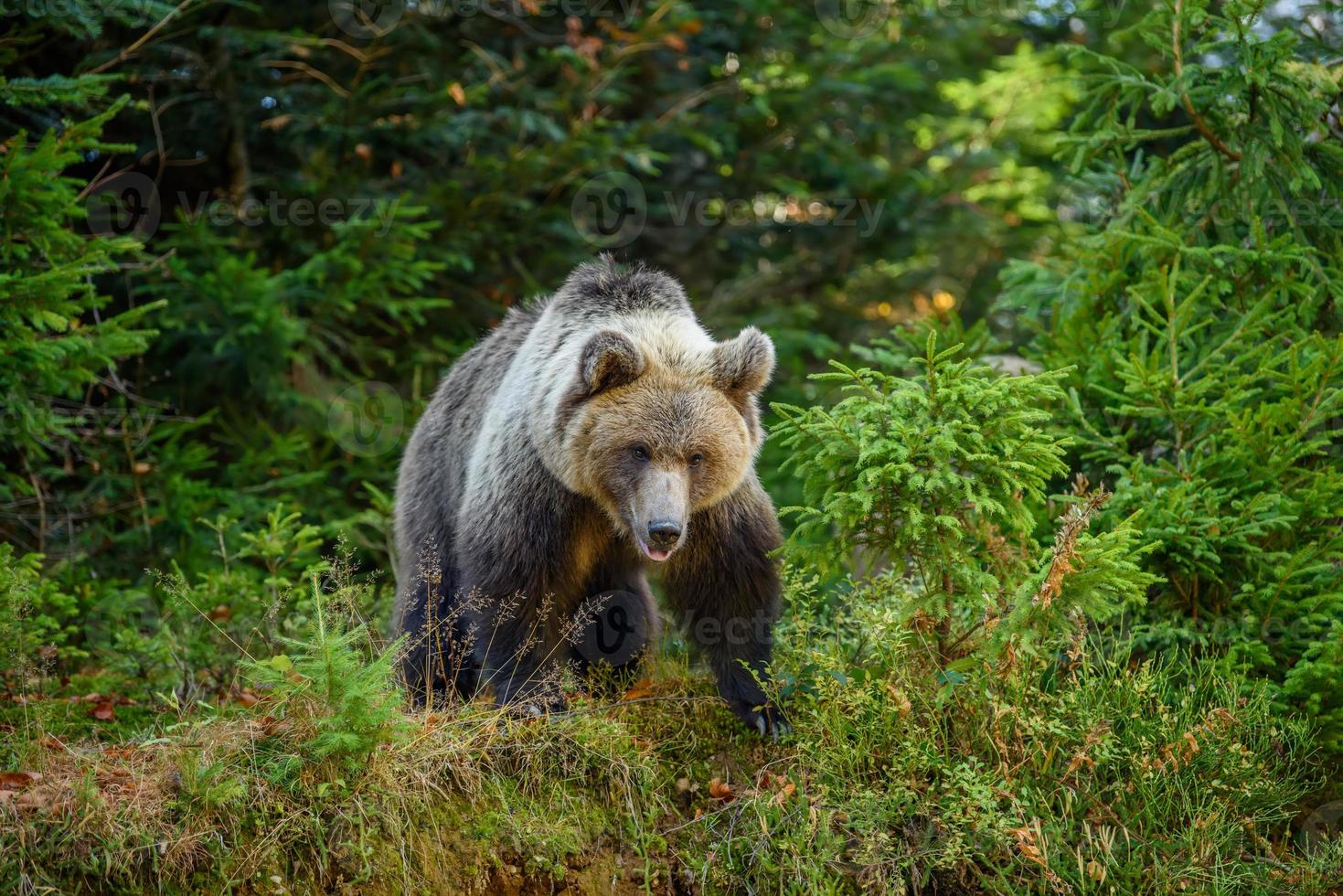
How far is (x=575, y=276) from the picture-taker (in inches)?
250

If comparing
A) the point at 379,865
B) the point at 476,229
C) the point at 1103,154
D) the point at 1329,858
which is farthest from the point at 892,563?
the point at 476,229

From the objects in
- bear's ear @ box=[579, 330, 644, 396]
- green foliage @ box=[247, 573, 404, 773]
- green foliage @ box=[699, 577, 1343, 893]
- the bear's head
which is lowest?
green foliage @ box=[699, 577, 1343, 893]

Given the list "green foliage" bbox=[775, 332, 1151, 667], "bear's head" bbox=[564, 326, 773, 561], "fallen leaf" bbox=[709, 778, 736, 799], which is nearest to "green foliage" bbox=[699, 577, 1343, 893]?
"fallen leaf" bbox=[709, 778, 736, 799]

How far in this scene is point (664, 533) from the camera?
5.16m

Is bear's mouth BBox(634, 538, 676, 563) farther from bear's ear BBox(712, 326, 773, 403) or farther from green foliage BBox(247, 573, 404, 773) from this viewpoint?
green foliage BBox(247, 573, 404, 773)

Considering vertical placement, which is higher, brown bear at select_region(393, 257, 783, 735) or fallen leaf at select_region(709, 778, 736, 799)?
brown bear at select_region(393, 257, 783, 735)

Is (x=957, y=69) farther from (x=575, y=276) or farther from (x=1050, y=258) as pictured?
(x=575, y=276)

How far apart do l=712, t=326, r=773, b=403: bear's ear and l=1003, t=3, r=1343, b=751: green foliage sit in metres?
1.63

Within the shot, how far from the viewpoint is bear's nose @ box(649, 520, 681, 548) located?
5148 mm

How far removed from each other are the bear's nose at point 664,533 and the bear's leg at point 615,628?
0.92 metres

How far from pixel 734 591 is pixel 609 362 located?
1276 mm

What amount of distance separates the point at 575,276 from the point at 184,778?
3154 millimetres

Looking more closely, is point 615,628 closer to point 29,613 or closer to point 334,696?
point 334,696

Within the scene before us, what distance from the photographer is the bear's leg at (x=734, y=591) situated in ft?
18.9
